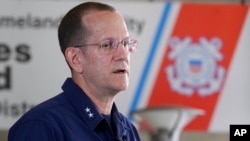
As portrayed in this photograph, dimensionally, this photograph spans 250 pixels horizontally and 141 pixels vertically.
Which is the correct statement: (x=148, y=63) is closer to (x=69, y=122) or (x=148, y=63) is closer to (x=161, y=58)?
(x=161, y=58)

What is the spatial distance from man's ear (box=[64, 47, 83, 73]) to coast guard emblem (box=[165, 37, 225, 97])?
1.42 m

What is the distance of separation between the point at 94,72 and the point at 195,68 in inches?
58.4

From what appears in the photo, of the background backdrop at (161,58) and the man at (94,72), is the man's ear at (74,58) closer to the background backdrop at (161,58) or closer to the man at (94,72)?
the man at (94,72)

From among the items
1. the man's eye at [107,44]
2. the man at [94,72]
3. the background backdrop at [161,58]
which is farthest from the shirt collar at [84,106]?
the background backdrop at [161,58]

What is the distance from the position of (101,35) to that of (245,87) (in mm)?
1605

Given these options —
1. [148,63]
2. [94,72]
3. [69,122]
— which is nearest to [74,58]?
[94,72]

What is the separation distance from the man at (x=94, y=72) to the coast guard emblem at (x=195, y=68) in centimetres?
139

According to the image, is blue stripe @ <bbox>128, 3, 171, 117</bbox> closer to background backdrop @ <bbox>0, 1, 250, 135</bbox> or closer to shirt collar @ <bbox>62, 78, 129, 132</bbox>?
background backdrop @ <bbox>0, 1, 250, 135</bbox>

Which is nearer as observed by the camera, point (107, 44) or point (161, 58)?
point (107, 44)

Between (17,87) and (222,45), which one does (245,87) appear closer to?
(222,45)

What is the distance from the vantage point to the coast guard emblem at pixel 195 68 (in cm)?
254

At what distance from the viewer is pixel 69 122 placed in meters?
1.02

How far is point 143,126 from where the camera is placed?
8.04ft

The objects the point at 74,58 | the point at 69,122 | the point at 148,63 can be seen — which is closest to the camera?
the point at 69,122
